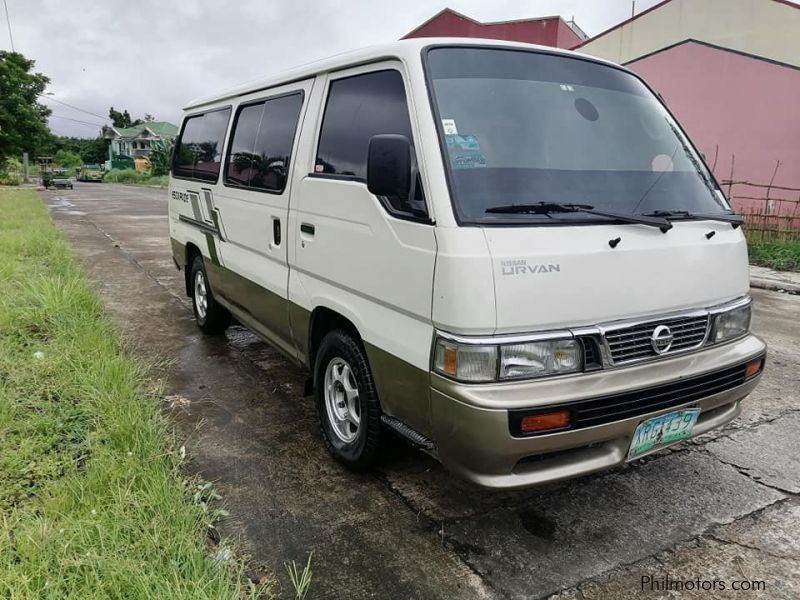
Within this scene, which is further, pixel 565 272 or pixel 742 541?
pixel 742 541

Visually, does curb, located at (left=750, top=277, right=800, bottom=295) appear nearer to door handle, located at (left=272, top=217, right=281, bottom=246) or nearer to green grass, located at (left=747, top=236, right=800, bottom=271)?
green grass, located at (left=747, top=236, right=800, bottom=271)

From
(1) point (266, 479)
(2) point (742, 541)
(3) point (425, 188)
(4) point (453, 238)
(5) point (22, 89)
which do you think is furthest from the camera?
(5) point (22, 89)

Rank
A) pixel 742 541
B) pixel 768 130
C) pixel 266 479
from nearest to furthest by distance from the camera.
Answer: pixel 742 541 < pixel 266 479 < pixel 768 130

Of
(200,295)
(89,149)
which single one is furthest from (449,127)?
(89,149)

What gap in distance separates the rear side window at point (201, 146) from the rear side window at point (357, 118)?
1.90 meters

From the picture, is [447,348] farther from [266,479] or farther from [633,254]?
[266,479]

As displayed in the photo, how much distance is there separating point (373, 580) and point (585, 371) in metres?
1.19

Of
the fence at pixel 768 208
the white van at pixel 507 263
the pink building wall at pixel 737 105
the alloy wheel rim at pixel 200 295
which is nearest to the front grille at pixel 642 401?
the white van at pixel 507 263

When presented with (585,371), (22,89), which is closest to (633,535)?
(585,371)

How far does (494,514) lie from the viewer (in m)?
2.91

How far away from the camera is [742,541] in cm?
271

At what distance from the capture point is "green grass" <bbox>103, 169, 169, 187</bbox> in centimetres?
4932

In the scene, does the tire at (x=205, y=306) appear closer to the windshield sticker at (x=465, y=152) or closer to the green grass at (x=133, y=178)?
the windshield sticker at (x=465, y=152)

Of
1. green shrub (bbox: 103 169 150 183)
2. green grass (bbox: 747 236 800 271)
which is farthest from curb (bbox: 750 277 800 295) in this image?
green shrub (bbox: 103 169 150 183)
